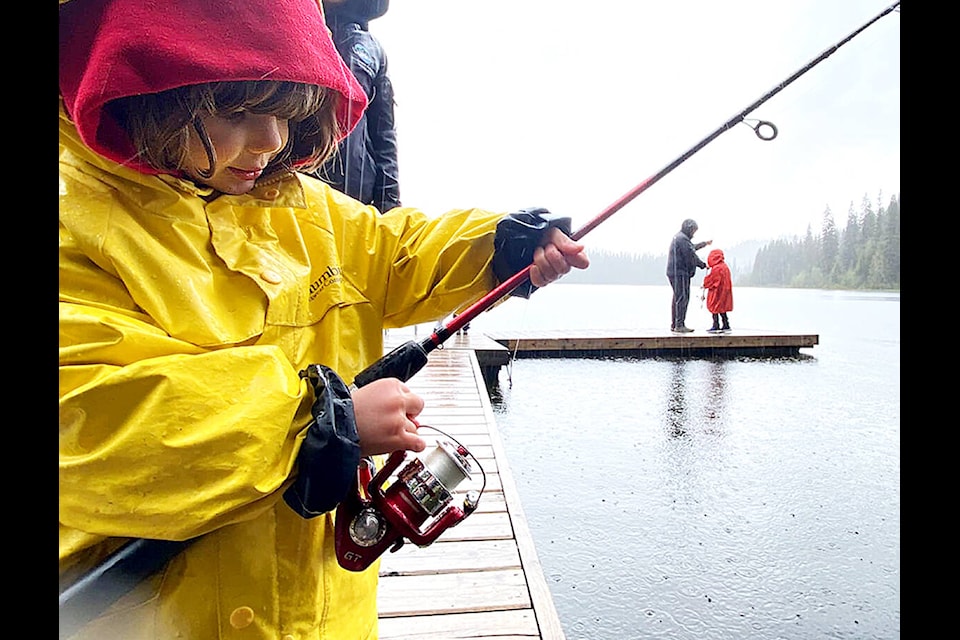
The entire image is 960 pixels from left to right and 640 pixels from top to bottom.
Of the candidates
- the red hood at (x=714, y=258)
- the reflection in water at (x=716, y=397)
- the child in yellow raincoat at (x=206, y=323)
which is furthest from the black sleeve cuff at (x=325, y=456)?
the red hood at (x=714, y=258)

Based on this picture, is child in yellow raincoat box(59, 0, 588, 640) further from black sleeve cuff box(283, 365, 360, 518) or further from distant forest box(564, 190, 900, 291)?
distant forest box(564, 190, 900, 291)

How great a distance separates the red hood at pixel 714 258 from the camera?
1003cm

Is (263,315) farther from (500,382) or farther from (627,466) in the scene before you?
(500,382)

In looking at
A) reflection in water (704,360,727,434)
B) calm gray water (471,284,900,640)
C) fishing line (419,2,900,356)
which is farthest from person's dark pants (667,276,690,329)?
fishing line (419,2,900,356)

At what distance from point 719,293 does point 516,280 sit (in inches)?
416

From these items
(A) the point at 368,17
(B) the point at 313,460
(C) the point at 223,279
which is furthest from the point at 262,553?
(A) the point at 368,17

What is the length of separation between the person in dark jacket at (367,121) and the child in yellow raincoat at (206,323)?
3.49 ft

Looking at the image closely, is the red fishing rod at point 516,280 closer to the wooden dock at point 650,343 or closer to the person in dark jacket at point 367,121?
the person in dark jacket at point 367,121

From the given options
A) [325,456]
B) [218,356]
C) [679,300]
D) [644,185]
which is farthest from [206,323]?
[679,300]

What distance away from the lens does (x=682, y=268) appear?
9938mm

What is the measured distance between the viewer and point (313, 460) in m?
0.63

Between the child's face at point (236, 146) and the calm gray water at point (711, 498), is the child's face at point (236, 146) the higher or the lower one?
the higher one

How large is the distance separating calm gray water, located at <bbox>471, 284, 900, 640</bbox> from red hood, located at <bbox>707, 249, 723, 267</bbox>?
2.97 m

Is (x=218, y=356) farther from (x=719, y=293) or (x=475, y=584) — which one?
(x=719, y=293)
